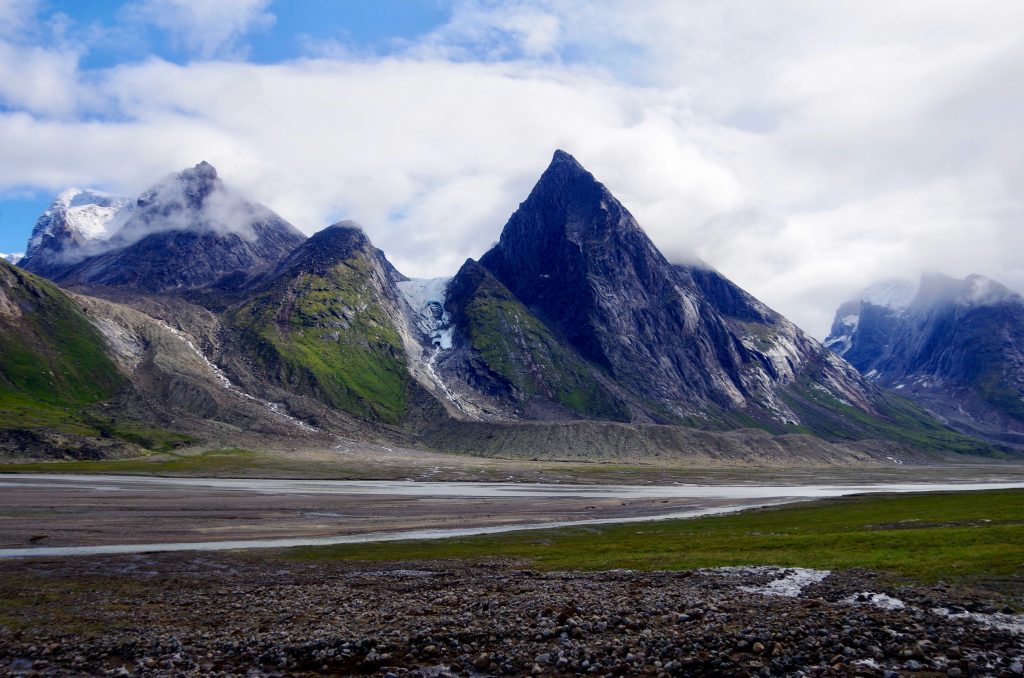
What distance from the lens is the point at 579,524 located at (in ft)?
252

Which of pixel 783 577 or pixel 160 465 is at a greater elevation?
pixel 783 577

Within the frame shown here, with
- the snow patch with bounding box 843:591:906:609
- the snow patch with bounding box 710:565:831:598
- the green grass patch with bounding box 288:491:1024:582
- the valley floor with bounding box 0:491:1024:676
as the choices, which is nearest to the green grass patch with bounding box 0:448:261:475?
the valley floor with bounding box 0:491:1024:676

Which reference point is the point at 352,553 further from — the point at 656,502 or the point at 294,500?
the point at 656,502

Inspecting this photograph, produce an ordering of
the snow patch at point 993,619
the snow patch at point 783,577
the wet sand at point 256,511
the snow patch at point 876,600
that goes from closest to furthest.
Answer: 1. the snow patch at point 993,619
2. the snow patch at point 876,600
3. the snow patch at point 783,577
4. the wet sand at point 256,511

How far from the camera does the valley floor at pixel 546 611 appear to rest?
2050cm

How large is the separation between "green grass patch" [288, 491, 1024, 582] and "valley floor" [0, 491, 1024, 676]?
1.06 ft

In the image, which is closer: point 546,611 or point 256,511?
point 546,611

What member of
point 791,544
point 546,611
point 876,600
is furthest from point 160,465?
point 876,600

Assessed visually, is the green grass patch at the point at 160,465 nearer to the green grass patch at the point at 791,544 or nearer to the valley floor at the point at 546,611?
the valley floor at the point at 546,611

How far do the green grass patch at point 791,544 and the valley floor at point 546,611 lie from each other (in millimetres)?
324

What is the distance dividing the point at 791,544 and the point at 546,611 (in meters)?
28.1

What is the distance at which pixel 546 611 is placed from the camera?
2734 cm

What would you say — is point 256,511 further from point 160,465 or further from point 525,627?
point 160,465

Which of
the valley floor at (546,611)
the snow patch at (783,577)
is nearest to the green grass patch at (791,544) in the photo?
the valley floor at (546,611)
